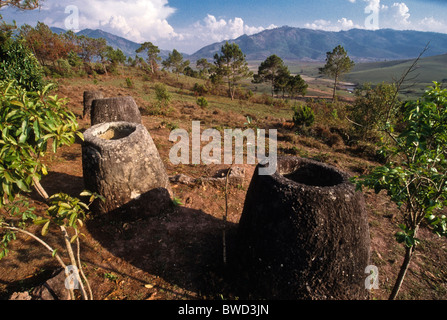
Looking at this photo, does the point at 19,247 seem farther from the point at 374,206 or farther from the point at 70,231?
the point at 374,206

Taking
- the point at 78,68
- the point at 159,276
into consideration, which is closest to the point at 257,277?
the point at 159,276

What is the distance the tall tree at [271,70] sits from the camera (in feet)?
127

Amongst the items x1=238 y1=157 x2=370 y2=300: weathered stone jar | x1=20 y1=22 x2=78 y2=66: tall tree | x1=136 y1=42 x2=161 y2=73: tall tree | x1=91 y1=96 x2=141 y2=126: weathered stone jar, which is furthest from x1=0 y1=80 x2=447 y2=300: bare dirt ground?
x1=136 y1=42 x2=161 y2=73: tall tree


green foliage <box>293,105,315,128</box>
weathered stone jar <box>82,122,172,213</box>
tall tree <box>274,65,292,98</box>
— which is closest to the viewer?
weathered stone jar <box>82,122,172,213</box>

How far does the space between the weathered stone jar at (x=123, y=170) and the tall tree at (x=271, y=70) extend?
38.5m

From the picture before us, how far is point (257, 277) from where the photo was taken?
125 inches

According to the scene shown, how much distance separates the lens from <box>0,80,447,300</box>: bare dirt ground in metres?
3.47

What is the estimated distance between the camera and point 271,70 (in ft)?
132

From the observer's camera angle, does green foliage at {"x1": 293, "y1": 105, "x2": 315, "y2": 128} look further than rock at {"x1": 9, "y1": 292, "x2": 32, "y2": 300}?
Yes

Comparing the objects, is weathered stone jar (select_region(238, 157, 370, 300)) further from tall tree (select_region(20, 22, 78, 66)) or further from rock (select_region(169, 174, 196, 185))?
tall tree (select_region(20, 22, 78, 66))

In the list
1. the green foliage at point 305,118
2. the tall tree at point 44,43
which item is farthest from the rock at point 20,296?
the tall tree at point 44,43

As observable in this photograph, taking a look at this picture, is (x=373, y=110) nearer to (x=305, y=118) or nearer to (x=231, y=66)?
(x=305, y=118)

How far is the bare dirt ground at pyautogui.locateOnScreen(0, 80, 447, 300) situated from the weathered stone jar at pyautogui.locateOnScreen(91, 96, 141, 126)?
10.4 feet
